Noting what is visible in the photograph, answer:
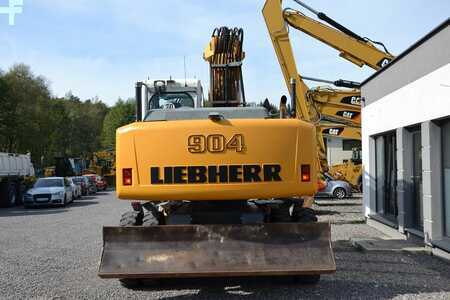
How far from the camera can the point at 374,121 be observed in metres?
14.3

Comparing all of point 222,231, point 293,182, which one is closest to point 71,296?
point 222,231

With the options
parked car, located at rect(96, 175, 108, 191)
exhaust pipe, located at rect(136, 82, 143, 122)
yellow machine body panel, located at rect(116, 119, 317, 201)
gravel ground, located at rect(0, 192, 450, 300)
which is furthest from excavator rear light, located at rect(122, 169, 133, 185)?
parked car, located at rect(96, 175, 108, 191)

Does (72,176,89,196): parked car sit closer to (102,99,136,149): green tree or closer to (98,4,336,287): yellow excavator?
(98,4,336,287): yellow excavator

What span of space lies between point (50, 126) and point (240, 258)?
56870mm

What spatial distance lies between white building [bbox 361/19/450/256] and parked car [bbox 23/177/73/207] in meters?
15.6

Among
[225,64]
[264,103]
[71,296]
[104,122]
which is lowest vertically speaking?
[71,296]

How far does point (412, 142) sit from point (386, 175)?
2284 mm

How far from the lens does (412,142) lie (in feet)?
38.7

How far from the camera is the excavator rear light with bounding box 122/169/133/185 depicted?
6777 mm

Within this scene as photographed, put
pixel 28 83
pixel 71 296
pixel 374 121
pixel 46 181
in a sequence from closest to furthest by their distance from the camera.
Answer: pixel 71 296 < pixel 374 121 < pixel 46 181 < pixel 28 83

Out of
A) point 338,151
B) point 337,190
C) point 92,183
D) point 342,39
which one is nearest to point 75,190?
point 92,183

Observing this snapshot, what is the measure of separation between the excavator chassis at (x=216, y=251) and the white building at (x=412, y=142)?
3.64 m

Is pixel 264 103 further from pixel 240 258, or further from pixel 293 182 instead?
pixel 240 258

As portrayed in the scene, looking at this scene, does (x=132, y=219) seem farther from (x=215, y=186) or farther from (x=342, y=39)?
(x=342, y=39)
